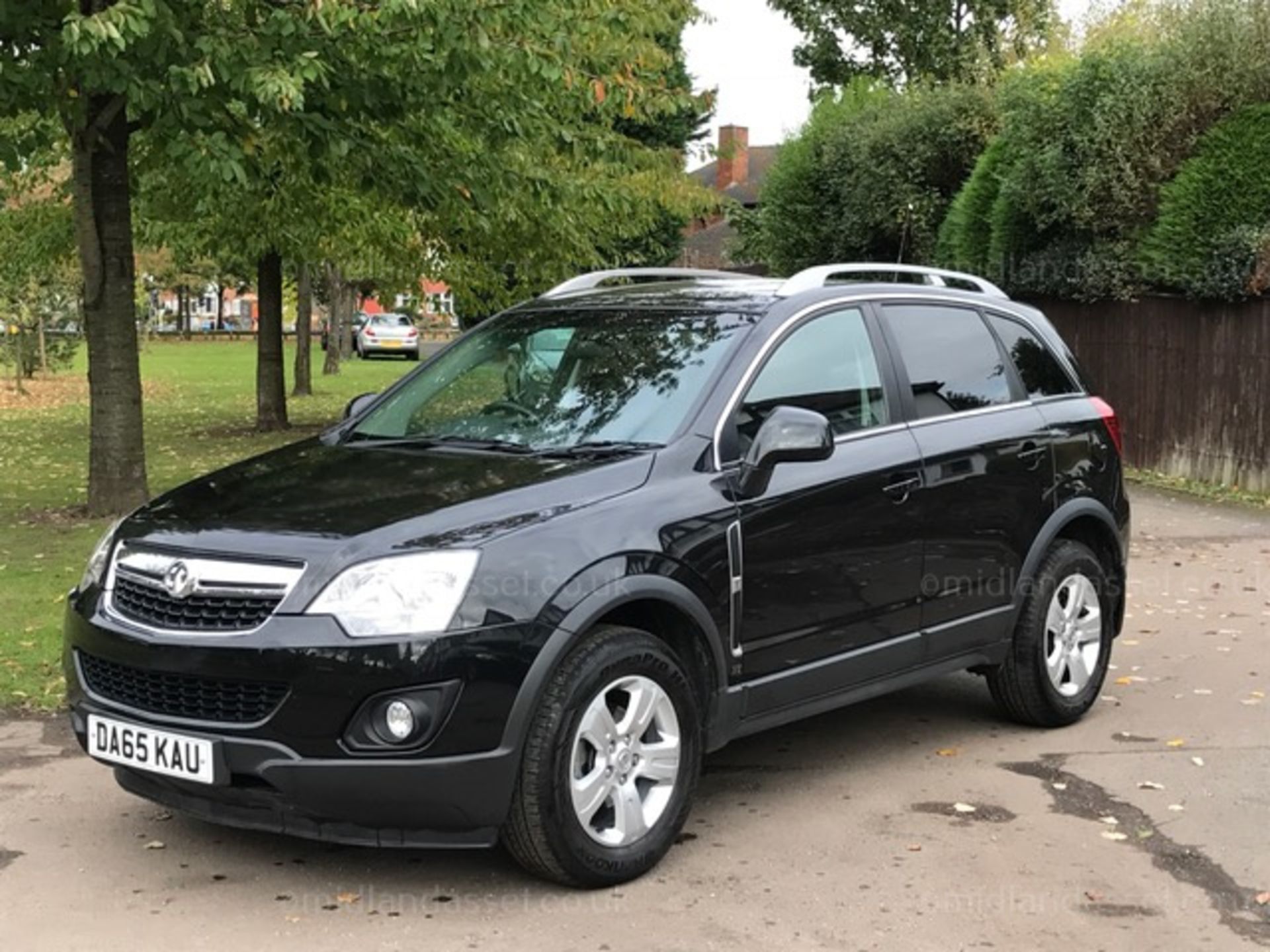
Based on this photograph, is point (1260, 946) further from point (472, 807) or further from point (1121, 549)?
point (1121, 549)

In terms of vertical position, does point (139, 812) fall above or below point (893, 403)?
below

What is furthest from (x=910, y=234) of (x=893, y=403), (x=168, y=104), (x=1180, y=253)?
(x=893, y=403)

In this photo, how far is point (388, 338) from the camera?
154 feet

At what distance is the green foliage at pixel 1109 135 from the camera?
1420 cm

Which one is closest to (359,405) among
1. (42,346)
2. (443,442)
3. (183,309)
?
(443,442)

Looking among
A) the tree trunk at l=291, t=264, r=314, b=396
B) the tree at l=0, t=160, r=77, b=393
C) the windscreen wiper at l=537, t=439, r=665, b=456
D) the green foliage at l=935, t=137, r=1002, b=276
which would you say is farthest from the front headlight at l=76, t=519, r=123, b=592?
the tree trunk at l=291, t=264, r=314, b=396

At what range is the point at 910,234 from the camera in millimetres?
19969

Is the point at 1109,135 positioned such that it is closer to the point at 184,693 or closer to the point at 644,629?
the point at 644,629

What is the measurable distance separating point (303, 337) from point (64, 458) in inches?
407

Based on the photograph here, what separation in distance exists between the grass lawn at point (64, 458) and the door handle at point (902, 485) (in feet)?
12.2

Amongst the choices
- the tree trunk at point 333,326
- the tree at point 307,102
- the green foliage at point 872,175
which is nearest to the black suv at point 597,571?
the tree at point 307,102

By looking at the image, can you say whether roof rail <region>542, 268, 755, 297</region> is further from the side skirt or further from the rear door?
the side skirt

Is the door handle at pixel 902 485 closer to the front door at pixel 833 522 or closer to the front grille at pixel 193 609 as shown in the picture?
the front door at pixel 833 522

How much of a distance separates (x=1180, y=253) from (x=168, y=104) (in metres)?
9.82
